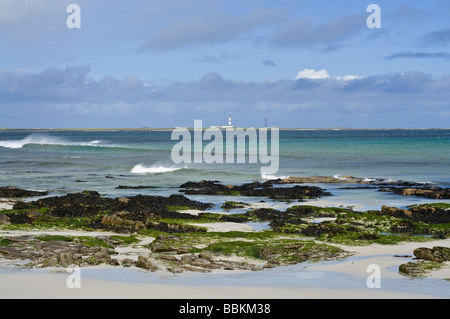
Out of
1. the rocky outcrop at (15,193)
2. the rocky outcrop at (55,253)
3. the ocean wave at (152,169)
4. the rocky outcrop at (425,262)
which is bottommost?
the rocky outcrop at (425,262)

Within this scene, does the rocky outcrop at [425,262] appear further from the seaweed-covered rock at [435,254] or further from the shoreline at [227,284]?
the shoreline at [227,284]

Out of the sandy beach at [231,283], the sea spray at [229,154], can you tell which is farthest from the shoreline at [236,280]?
the sea spray at [229,154]

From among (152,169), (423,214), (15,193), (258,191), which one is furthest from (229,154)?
(423,214)

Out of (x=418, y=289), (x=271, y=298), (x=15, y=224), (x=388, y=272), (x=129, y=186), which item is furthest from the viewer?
(x=129, y=186)

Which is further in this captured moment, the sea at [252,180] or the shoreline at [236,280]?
the sea at [252,180]

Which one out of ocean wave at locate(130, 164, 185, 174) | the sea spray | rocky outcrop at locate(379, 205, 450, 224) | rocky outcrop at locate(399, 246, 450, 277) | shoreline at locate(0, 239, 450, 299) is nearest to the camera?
shoreline at locate(0, 239, 450, 299)

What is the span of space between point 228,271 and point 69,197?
41.6 feet

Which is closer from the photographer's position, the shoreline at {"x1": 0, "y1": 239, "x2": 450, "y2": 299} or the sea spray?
the shoreline at {"x1": 0, "y1": 239, "x2": 450, "y2": 299}

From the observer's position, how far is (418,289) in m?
8.27

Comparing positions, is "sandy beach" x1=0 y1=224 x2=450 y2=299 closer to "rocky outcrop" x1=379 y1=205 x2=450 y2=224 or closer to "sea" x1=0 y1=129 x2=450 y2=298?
"sea" x1=0 y1=129 x2=450 y2=298

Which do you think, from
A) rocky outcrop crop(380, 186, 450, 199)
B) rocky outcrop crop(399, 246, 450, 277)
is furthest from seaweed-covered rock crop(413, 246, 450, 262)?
rocky outcrop crop(380, 186, 450, 199)
